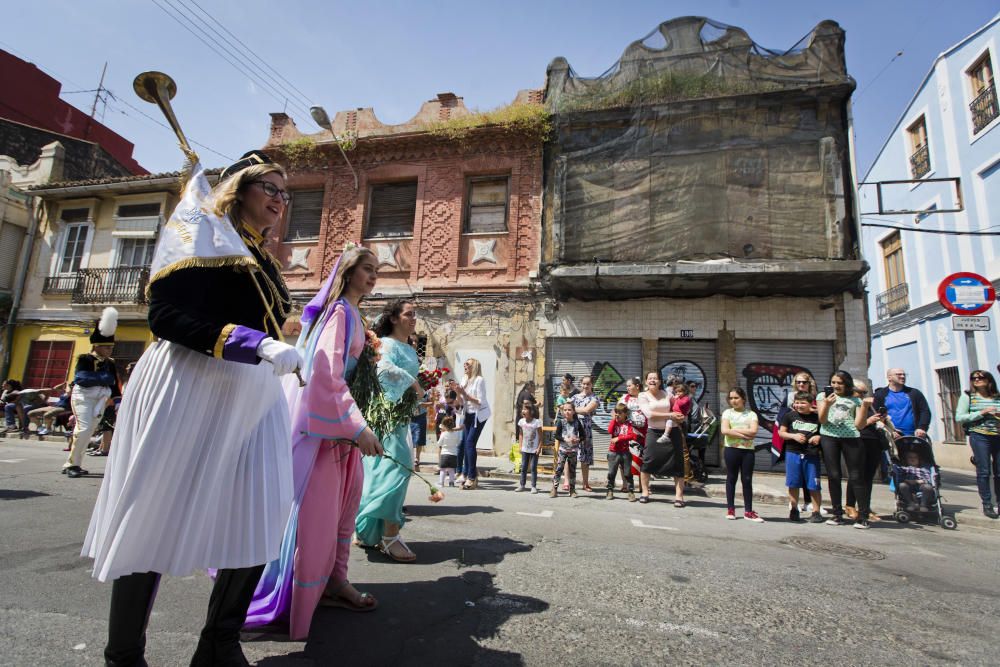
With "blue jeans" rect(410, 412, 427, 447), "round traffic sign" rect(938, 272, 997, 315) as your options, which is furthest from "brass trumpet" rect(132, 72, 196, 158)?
"round traffic sign" rect(938, 272, 997, 315)

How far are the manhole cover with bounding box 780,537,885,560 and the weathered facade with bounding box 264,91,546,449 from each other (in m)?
8.19

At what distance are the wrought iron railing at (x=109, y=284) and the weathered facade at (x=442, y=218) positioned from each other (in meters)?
6.88

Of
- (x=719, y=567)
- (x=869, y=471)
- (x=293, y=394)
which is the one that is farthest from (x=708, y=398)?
(x=293, y=394)

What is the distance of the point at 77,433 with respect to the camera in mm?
6719

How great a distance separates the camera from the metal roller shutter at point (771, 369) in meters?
11.5

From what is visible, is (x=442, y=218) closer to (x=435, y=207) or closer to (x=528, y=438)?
(x=435, y=207)

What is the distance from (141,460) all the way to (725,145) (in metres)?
13.5

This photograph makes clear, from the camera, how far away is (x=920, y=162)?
1858 cm

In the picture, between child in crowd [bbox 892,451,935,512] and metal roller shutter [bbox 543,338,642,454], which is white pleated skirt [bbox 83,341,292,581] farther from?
metal roller shutter [bbox 543,338,642,454]

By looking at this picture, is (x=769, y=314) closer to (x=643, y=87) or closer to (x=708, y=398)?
(x=708, y=398)

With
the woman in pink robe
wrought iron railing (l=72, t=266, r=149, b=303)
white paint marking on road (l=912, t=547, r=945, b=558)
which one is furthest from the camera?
wrought iron railing (l=72, t=266, r=149, b=303)

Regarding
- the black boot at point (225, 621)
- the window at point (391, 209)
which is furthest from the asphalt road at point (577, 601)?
the window at point (391, 209)

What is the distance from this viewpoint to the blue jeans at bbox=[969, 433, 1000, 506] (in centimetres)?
673

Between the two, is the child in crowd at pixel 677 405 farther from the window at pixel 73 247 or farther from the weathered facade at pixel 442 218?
the window at pixel 73 247
